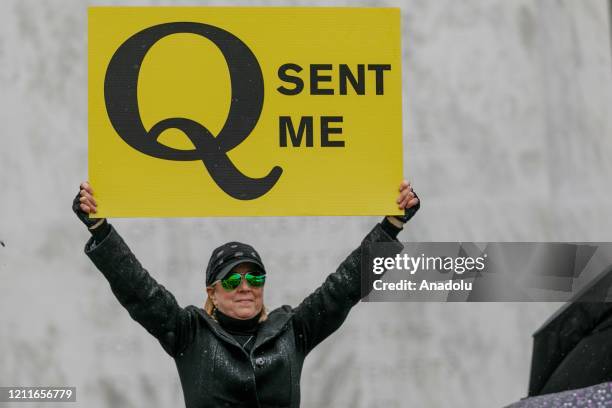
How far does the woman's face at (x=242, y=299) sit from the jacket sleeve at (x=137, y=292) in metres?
0.13

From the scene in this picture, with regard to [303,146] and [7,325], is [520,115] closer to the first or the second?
[303,146]

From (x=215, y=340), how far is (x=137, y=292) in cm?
25

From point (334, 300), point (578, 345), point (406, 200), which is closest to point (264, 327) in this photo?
point (334, 300)

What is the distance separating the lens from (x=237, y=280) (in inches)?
117

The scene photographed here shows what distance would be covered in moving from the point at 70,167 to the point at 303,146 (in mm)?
1560

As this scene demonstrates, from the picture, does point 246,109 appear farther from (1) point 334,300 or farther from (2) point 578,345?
(2) point 578,345

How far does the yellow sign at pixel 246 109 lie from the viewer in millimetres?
3154

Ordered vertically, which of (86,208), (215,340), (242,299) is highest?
(86,208)

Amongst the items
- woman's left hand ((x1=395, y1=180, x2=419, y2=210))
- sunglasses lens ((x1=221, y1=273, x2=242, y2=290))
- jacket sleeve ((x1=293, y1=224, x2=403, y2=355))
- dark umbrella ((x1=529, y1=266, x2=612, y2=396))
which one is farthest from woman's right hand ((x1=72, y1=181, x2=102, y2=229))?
dark umbrella ((x1=529, y1=266, x2=612, y2=396))

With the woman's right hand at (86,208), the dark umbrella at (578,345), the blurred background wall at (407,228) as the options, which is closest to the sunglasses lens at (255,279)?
the woman's right hand at (86,208)

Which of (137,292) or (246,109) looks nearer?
(137,292)

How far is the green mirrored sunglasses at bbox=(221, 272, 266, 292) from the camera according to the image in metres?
2.97

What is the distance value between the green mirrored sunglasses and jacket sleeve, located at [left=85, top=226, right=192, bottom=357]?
155 mm

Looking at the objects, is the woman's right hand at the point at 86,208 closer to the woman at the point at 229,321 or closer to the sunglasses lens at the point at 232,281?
the woman at the point at 229,321
